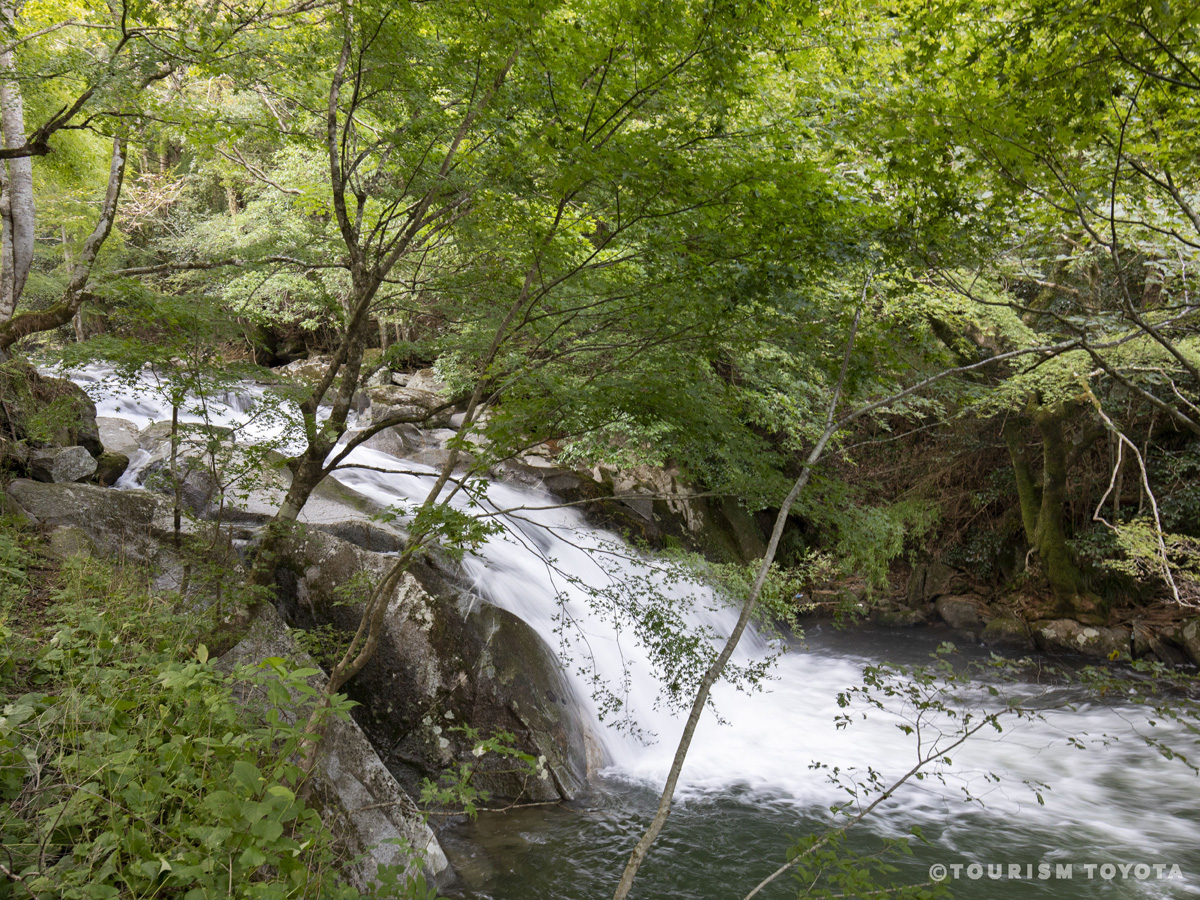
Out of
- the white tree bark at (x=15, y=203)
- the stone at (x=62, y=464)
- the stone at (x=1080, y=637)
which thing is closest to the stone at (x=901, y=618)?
the stone at (x=1080, y=637)

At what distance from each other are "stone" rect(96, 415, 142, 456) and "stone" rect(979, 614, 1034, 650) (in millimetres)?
12648

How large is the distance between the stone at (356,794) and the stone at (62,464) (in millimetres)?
3295

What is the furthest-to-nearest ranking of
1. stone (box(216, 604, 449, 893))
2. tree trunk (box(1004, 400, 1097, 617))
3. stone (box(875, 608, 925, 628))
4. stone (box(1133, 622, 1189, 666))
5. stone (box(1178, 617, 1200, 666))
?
stone (box(875, 608, 925, 628)) → tree trunk (box(1004, 400, 1097, 617)) → stone (box(1133, 622, 1189, 666)) → stone (box(1178, 617, 1200, 666)) → stone (box(216, 604, 449, 893))

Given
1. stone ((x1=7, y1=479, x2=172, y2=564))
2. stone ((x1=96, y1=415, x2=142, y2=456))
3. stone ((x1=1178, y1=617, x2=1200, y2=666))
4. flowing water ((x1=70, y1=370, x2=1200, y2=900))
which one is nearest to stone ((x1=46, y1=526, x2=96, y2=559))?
stone ((x1=7, y1=479, x2=172, y2=564))

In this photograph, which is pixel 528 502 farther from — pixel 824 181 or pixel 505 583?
pixel 824 181

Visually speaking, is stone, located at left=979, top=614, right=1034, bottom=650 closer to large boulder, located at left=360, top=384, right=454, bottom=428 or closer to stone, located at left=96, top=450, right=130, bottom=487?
large boulder, located at left=360, top=384, right=454, bottom=428

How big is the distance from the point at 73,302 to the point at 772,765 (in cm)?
752

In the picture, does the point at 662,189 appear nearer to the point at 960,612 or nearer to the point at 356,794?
the point at 356,794

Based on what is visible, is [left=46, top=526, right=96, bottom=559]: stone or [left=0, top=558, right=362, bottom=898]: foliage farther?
[left=46, top=526, right=96, bottom=559]: stone

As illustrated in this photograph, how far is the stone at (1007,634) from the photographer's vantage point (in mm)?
10906

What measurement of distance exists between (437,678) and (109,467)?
449 centimetres

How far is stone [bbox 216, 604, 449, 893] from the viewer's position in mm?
4051

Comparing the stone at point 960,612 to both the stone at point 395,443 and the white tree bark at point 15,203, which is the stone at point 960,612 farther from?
the white tree bark at point 15,203

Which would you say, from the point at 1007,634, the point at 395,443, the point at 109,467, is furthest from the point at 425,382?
the point at 1007,634
